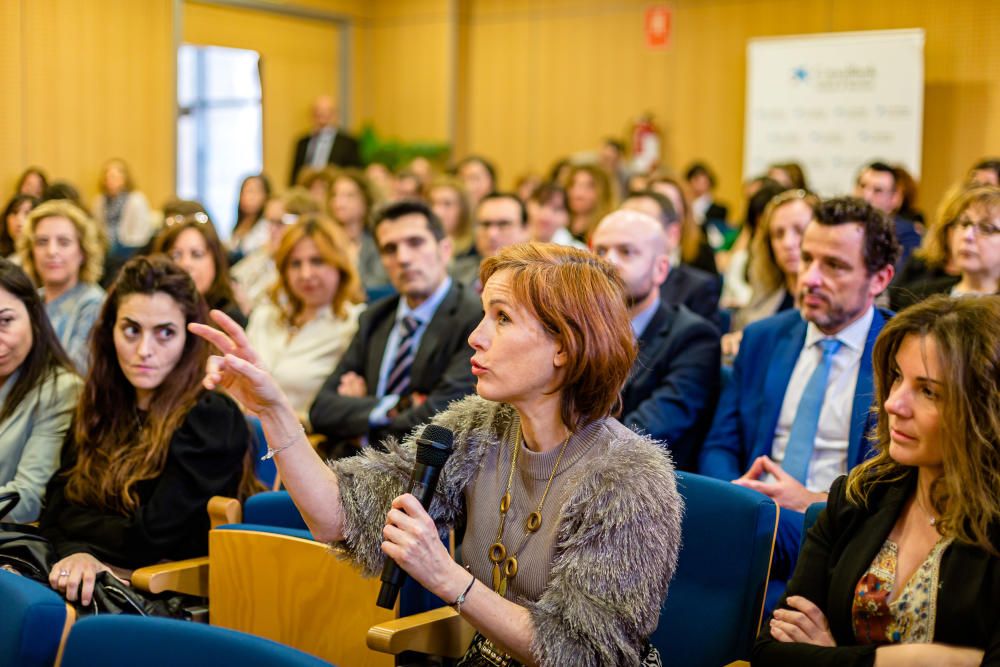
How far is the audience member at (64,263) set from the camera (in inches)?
175

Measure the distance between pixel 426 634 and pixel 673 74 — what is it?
904 centimetres

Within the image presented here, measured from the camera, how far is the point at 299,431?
189 centimetres

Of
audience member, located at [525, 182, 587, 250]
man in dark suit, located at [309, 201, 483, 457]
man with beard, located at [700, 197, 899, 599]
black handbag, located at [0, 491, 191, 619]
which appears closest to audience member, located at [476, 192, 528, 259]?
Answer: audience member, located at [525, 182, 587, 250]

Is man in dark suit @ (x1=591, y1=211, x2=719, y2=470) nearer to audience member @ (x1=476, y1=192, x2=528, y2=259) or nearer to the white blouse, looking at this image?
the white blouse

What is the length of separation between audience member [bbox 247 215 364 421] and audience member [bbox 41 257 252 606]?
5.00 feet

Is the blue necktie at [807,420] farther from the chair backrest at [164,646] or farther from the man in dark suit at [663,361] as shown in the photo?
the chair backrest at [164,646]

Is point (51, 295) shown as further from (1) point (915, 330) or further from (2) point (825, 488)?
(1) point (915, 330)

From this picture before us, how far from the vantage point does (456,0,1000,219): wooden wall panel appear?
874 centimetres

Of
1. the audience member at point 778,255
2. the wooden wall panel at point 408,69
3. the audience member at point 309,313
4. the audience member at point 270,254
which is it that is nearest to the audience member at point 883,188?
the audience member at point 778,255

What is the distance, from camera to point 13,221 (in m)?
5.38

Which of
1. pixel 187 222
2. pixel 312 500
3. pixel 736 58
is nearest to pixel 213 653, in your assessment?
pixel 312 500

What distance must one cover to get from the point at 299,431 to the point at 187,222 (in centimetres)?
304

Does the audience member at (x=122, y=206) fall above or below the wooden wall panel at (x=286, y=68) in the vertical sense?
below

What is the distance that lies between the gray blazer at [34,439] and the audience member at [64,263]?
146 cm
